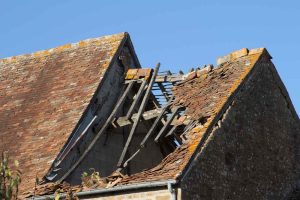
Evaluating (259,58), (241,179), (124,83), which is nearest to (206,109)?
(241,179)

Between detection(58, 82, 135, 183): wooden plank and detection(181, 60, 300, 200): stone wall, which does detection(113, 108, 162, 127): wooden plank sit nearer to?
detection(58, 82, 135, 183): wooden plank

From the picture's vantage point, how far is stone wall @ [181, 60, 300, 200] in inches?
464

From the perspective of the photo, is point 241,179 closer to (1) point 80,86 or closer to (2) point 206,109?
(2) point 206,109

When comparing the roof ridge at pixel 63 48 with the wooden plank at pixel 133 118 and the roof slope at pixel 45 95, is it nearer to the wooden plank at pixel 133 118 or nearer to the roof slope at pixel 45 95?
the roof slope at pixel 45 95

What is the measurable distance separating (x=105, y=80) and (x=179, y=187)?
4.97 m

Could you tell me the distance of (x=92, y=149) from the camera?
14016 millimetres

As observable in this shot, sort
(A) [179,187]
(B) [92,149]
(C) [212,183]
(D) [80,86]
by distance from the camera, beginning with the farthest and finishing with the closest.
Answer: (D) [80,86], (B) [92,149], (C) [212,183], (A) [179,187]

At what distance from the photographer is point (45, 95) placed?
15.3 meters

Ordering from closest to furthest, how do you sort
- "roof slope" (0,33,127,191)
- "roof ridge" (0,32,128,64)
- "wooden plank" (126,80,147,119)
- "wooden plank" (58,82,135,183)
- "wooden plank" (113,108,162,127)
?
"wooden plank" (58,82,135,183) < "roof slope" (0,33,127,191) < "wooden plank" (126,80,147,119) < "wooden plank" (113,108,162,127) < "roof ridge" (0,32,128,64)

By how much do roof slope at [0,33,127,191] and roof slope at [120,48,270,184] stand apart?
2.19 meters

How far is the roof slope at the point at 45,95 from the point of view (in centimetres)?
1322

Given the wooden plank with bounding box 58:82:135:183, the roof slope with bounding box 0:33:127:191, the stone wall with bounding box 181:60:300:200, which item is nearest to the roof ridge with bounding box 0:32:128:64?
the roof slope with bounding box 0:33:127:191

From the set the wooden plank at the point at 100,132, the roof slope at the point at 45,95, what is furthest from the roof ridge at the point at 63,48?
the wooden plank at the point at 100,132

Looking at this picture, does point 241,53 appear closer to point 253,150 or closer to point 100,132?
point 253,150
